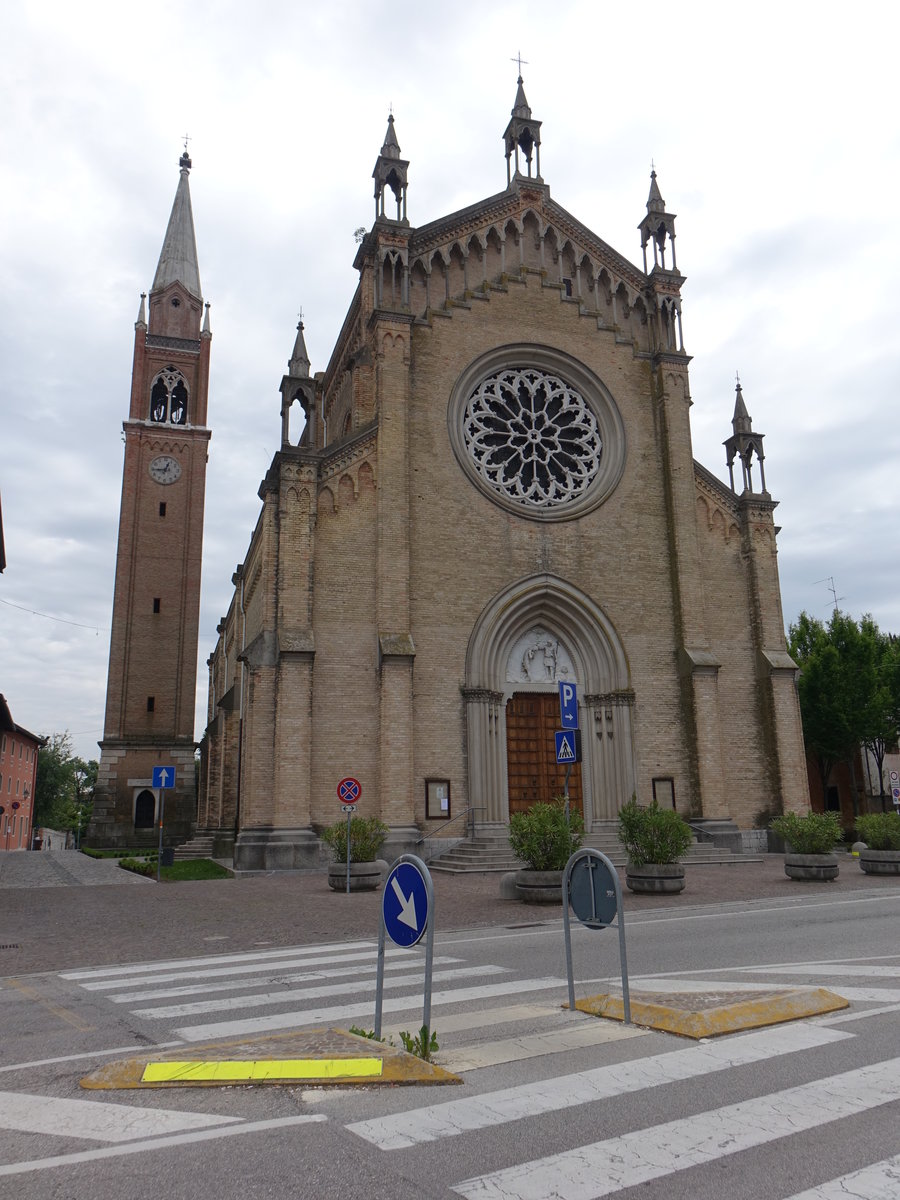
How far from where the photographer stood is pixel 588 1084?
493 cm

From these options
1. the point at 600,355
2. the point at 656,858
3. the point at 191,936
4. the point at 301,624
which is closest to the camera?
the point at 191,936

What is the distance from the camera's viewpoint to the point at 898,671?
41219mm

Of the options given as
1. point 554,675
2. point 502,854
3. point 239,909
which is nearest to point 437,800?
point 502,854

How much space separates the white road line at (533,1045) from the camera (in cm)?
545

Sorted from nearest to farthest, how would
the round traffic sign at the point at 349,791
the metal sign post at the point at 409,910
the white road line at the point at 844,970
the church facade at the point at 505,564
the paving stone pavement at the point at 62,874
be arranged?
1. the metal sign post at the point at 409,910
2. the white road line at the point at 844,970
3. the round traffic sign at the point at 349,791
4. the paving stone pavement at the point at 62,874
5. the church facade at the point at 505,564

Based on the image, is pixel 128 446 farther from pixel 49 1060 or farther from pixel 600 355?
pixel 49 1060

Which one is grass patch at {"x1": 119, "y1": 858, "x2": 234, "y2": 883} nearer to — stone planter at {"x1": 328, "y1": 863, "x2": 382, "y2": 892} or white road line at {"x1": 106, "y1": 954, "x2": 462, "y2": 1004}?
stone planter at {"x1": 328, "y1": 863, "x2": 382, "y2": 892}

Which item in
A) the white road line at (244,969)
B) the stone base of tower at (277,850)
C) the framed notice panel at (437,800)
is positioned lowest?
the white road line at (244,969)

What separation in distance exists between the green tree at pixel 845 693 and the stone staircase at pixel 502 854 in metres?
17.1

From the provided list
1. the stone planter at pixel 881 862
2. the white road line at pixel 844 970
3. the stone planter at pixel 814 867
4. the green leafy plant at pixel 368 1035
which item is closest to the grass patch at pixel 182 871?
the stone planter at pixel 814 867

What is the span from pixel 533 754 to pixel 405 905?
2010 cm

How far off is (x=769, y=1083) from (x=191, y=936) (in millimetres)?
9320

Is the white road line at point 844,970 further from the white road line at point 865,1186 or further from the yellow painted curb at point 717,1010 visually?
the white road line at point 865,1186

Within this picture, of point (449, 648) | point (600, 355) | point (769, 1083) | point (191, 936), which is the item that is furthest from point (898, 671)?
point (769, 1083)
